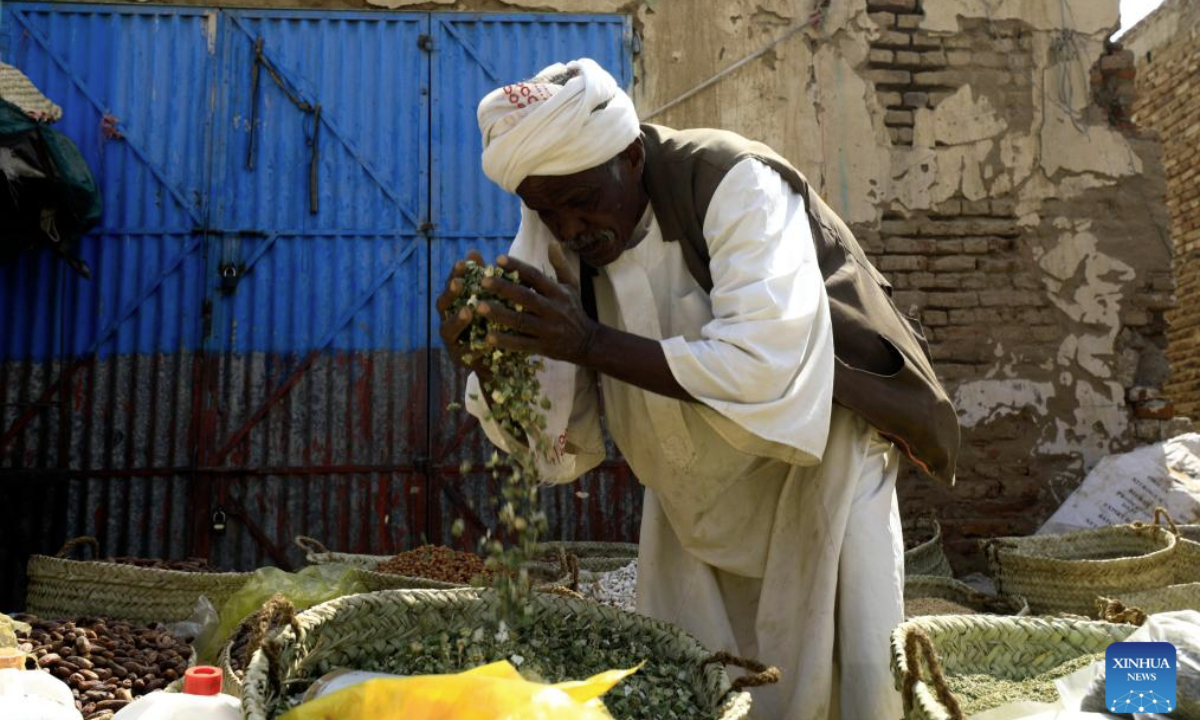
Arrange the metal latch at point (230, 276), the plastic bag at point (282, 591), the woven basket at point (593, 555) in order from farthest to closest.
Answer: the metal latch at point (230, 276)
the woven basket at point (593, 555)
the plastic bag at point (282, 591)

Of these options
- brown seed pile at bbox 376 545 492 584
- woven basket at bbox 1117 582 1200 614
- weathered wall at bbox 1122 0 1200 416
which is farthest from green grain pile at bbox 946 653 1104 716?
weathered wall at bbox 1122 0 1200 416

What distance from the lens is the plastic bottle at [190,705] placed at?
5.03ft

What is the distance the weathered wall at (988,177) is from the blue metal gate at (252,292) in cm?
53

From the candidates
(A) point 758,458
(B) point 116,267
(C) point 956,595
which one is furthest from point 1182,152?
(B) point 116,267

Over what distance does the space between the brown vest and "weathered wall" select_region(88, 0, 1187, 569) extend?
357cm

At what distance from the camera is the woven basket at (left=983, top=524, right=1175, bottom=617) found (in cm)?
397

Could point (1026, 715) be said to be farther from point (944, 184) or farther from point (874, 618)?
point (944, 184)

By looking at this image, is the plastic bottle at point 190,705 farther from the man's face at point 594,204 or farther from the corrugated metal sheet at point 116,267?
the corrugated metal sheet at point 116,267

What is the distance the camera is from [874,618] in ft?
6.64

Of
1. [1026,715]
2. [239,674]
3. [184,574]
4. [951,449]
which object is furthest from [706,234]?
[184,574]

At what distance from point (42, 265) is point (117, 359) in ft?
2.10

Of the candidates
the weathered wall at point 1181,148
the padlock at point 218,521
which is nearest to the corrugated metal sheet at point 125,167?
the padlock at point 218,521

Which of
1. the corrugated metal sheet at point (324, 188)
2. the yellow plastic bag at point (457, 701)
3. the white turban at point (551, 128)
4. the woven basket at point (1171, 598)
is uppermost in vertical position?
the corrugated metal sheet at point (324, 188)

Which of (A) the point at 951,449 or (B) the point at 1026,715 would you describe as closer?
(B) the point at 1026,715
